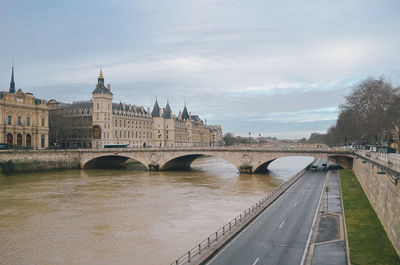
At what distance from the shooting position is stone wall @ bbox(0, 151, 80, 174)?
2948 inches

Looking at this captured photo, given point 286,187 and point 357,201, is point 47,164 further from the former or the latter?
point 357,201

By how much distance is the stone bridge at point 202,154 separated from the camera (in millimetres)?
65875

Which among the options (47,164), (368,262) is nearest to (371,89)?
(368,262)

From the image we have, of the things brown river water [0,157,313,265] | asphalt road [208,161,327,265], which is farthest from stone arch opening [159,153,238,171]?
asphalt road [208,161,327,265]

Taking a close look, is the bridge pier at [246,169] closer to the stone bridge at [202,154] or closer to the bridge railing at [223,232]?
the stone bridge at [202,154]

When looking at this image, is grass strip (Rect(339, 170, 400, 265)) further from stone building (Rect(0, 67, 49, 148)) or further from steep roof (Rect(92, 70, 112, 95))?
steep roof (Rect(92, 70, 112, 95))

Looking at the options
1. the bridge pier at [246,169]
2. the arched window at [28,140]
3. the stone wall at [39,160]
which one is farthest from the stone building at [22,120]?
the bridge pier at [246,169]

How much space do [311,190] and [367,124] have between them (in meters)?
23.4

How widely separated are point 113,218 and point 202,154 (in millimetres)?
43204

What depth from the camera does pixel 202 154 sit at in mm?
76000

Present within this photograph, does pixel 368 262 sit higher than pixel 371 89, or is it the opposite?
pixel 371 89

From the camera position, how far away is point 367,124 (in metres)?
59.0

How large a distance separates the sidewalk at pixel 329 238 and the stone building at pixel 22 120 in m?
78.4

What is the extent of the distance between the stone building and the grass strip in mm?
80025
